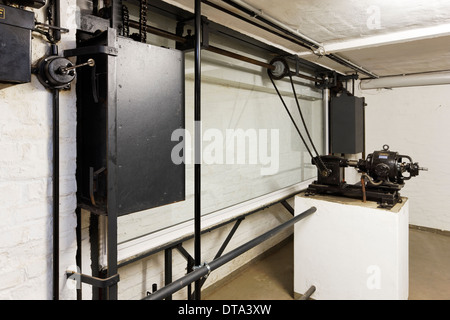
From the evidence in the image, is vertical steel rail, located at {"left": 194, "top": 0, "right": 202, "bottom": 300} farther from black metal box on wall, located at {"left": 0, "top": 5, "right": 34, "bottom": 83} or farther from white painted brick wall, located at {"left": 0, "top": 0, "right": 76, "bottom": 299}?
black metal box on wall, located at {"left": 0, "top": 5, "right": 34, "bottom": 83}

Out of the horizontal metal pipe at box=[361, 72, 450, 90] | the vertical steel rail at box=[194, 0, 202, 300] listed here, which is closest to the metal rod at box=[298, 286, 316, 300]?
the vertical steel rail at box=[194, 0, 202, 300]

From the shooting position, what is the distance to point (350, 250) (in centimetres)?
222

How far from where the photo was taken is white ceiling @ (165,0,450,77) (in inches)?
72.2

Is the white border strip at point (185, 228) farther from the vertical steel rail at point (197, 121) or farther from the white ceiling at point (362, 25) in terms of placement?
the white ceiling at point (362, 25)

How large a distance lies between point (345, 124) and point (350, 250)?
2.08 m

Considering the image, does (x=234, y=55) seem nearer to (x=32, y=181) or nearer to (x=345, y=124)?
(x=32, y=181)

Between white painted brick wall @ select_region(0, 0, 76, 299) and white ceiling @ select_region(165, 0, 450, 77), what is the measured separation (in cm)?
94

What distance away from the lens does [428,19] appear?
6.84ft

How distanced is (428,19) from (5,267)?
2702 mm

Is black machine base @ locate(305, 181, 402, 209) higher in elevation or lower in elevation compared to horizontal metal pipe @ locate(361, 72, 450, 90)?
lower

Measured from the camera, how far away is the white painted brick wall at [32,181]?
3.55ft

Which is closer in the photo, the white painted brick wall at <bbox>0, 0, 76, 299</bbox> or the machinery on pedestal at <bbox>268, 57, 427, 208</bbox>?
the white painted brick wall at <bbox>0, 0, 76, 299</bbox>
